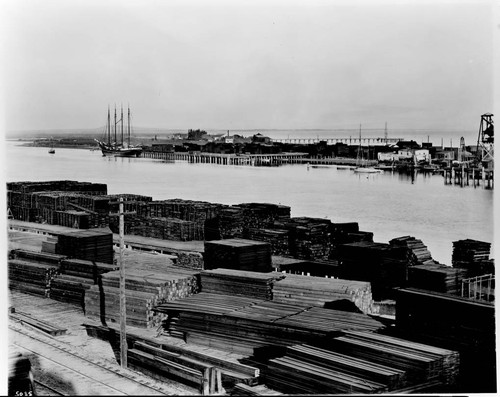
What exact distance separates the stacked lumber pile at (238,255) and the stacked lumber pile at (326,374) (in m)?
8.10

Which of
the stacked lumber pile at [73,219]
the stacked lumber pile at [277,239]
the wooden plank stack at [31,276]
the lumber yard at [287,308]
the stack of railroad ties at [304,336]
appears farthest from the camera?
the stacked lumber pile at [73,219]

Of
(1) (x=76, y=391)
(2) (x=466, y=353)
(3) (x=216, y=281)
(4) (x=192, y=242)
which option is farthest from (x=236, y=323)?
(4) (x=192, y=242)

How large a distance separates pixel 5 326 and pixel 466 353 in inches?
454

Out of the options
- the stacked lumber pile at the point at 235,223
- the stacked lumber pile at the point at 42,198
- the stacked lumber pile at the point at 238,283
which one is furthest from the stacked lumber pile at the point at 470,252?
the stacked lumber pile at the point at 42,198

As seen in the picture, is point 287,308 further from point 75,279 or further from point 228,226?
point 228,226

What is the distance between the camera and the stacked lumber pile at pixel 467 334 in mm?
15031

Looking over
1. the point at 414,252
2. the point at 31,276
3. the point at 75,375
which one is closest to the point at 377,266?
the point at 414,252

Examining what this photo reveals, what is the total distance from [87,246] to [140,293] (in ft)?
21.3

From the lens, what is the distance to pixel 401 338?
15383 millimetres

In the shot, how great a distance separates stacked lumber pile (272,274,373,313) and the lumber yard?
0.04 meters

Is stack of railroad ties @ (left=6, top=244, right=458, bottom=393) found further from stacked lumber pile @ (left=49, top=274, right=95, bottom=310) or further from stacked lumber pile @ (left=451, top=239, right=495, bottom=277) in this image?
stacked lumber pile @ (left=451, top=239, right=495, bottom=277)

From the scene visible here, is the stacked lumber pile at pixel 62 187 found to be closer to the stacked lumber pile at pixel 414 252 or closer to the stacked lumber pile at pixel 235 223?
the stacked lumber pile at pixel 235 223

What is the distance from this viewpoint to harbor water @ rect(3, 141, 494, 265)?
32.0m

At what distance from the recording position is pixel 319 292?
18906 mm
